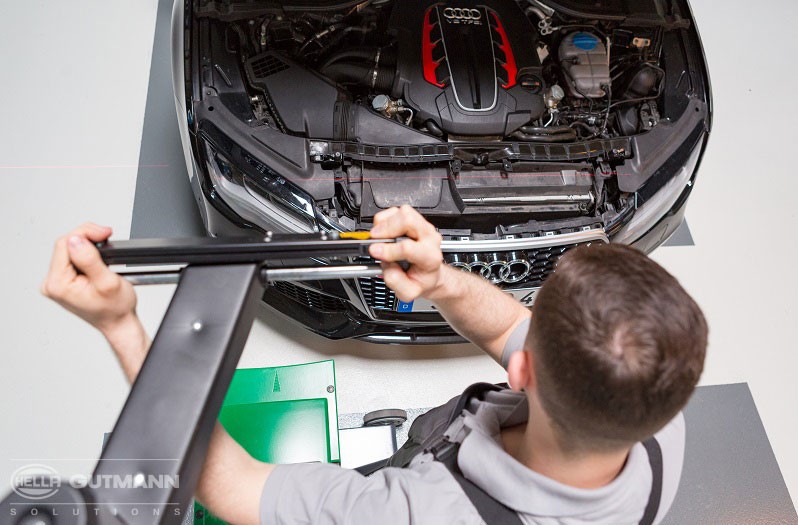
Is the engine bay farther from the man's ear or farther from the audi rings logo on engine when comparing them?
the man's ear

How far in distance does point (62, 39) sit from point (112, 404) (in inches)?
68.9

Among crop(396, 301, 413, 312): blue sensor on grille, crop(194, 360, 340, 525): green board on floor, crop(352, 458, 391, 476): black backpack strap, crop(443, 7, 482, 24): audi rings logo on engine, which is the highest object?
crop(443, 7, 482, 24): audi rings logo on engine

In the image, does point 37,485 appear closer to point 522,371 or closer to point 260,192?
point 522,371

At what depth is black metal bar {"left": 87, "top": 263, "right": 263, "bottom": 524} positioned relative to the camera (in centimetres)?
87

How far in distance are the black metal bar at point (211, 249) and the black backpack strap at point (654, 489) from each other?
0.60 metres

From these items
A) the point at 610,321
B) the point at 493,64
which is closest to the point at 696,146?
the point at 493,64

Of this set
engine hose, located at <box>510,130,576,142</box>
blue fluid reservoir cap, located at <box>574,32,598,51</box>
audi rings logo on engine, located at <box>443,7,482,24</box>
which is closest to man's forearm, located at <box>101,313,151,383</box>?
engine hose, located at <box>510,130,576,142</box>

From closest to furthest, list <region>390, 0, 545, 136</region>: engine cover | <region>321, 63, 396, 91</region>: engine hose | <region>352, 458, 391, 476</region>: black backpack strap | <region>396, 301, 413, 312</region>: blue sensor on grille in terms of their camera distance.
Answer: <region>352, 458, 391, 476</region>: black backpack strap, <region>396, 301, 413, 312</region>: blue sensor on grille, <region>390, 0, 545, 136</region>: engine cover, <region>321, 63, 396, 91</region>: engine hose

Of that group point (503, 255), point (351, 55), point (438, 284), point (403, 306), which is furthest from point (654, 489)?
point (351, 55)

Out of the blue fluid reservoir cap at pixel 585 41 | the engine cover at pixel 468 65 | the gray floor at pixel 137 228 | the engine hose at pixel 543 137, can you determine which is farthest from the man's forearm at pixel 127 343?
the blue fluid reservoir cap at pixel 585 41

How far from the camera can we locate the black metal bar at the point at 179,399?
0.87m

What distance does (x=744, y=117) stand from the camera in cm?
306

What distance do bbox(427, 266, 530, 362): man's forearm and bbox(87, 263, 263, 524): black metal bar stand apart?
439 mm

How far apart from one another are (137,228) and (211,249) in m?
1.58
